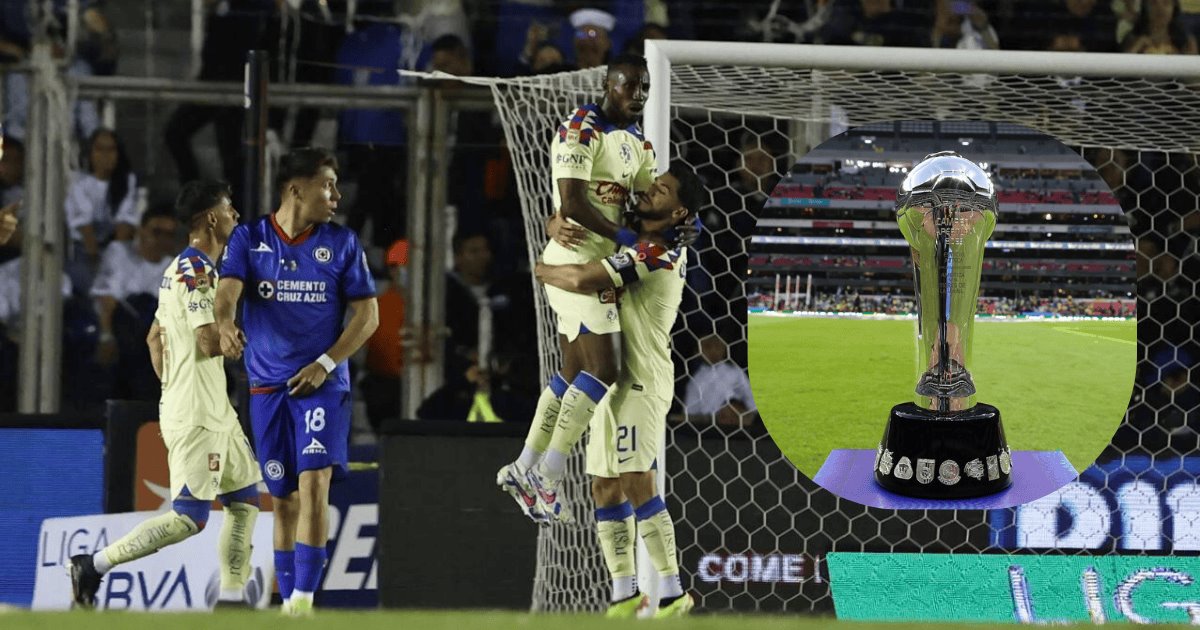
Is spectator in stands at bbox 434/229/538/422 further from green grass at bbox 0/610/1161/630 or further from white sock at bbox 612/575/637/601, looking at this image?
green grass at bbox 0/610/1161/630

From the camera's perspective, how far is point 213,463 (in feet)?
10.8

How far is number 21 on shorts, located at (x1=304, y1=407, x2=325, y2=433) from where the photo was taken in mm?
3105

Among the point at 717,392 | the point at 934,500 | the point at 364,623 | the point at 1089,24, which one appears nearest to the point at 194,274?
the point at 717,392

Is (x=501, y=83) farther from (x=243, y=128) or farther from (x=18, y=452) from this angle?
(x=18, y=452)

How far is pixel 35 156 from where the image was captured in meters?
3.59

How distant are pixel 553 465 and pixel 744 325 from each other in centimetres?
87

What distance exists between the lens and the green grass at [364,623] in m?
1.17

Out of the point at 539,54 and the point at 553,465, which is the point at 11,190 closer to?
the point at 539,54

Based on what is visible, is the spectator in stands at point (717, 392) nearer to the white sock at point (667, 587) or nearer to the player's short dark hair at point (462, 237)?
the white sock at point (667, 587)

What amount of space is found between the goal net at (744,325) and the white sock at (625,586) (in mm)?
224

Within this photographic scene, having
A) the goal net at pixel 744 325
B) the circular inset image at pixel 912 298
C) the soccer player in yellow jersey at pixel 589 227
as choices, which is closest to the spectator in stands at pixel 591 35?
the goal net at pixel 744 325

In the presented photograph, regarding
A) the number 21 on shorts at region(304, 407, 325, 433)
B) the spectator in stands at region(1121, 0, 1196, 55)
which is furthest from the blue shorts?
the spectator in stands at region(1121, 0, 1196, 55)

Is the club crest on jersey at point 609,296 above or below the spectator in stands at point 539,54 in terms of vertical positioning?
below

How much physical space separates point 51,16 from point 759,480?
97.5 inches
